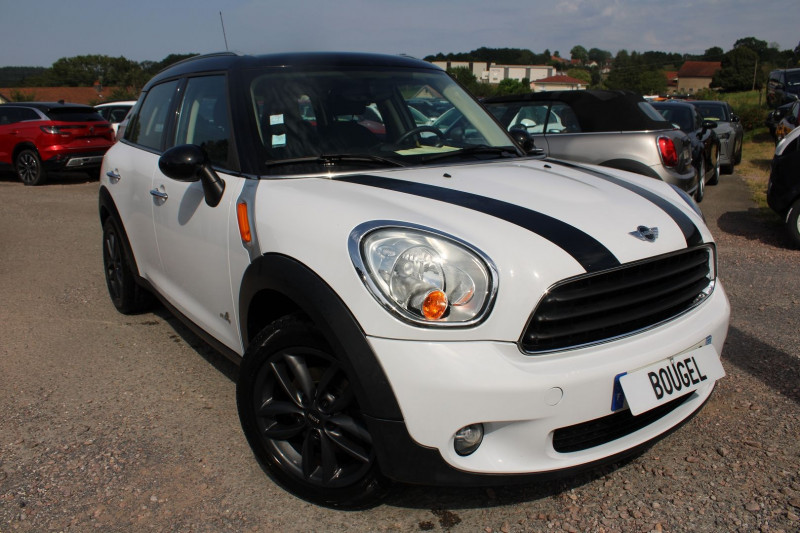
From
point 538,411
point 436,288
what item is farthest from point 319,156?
point 538,411

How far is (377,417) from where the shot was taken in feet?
6.70

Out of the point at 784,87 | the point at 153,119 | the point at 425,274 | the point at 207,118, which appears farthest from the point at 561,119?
the point at 784,87

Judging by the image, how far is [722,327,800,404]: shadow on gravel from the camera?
3412 millimetres

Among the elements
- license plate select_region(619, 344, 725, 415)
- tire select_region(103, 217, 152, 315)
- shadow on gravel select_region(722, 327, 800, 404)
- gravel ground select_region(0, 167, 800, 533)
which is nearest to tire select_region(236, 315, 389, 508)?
gravel ground select_region(0, 167, 800, 533)

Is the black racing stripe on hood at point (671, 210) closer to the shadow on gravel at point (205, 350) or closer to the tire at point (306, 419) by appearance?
the tire at point (306, 419)

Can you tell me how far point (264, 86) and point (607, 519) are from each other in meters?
2.27

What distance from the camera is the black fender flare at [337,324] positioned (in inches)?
79.4

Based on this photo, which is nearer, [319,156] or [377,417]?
[377,417]

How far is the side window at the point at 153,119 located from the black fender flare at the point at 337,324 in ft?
5.63

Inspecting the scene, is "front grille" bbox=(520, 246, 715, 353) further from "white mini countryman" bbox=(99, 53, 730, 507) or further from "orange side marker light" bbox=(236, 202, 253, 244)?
"orange side marker light" bbox=(236, 202, 253, 244)

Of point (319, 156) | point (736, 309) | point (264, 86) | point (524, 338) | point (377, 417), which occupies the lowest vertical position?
point (736, 309)

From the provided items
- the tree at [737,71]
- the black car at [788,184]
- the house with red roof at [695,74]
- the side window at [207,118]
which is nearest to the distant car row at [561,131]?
the side window at [207,118]

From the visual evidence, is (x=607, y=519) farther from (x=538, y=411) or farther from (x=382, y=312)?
(x=382, y=312)

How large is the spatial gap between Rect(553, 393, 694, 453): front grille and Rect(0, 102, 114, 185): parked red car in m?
12.4
